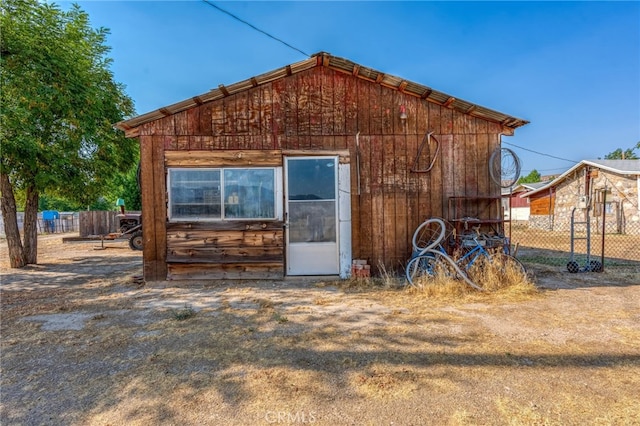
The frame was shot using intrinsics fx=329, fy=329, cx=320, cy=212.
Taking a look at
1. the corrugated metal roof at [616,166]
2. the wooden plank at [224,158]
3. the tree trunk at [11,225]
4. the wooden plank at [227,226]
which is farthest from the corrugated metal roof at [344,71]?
the corrugated metal roof at [616,166]

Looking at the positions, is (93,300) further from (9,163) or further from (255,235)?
(9,163)

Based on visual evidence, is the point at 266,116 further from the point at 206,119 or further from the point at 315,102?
the point at 206,119

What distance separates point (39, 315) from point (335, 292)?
12.6 ft

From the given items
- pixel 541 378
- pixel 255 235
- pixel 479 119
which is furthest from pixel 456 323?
pixel 479 119

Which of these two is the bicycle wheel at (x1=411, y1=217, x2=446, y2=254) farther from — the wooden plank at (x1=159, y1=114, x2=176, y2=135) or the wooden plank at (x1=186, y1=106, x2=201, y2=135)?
the wooden plank at (x1=159, y1=114, x2=176, y2=135)

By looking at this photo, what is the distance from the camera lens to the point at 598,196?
16.9 m

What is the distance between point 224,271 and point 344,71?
4094 millimetres

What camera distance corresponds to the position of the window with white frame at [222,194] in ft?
18.8

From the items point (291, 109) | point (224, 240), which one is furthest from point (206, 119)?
point (224, 240)

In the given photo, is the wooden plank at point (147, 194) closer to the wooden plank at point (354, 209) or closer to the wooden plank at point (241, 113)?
the wooden plank at point (241, 113)

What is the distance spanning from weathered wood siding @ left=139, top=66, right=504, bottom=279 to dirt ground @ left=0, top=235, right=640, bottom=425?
1039mm

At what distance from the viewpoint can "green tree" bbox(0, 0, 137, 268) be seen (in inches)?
243

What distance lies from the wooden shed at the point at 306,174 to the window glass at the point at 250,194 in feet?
0.06

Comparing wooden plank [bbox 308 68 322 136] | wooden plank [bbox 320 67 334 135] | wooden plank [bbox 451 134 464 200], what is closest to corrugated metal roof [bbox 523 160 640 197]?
wooden plank [bbox 451 134 464 200]
